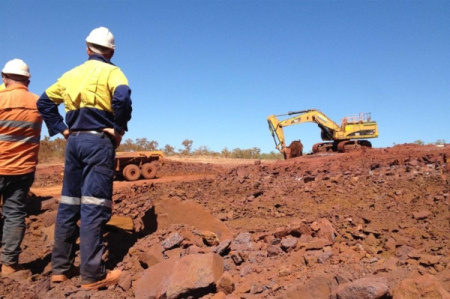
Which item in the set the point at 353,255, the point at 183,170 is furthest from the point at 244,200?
the point at 183,170

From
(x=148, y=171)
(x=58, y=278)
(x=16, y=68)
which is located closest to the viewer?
(x=58, y=278)

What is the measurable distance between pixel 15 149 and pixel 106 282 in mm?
1710

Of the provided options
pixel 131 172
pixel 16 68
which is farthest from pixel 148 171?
pixel 16 68

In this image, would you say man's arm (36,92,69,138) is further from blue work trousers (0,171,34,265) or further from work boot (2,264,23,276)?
work boot (2,264,23,276)

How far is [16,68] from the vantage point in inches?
149

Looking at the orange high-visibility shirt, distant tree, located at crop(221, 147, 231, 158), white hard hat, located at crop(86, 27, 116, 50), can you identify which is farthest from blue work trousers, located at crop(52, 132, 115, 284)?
distant tree, located at crop(221, 147, 231, 158)

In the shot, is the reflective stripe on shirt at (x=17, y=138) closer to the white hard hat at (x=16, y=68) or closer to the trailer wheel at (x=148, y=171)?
the white hard hat at (x=16, y=68)

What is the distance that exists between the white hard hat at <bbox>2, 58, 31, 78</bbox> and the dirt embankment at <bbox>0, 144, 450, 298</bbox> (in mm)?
1948

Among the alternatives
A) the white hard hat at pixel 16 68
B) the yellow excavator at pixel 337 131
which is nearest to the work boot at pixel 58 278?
the white hard hat at pixel 16 68

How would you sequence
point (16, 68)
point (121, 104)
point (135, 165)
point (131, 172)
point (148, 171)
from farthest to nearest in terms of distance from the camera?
point (148, 171)
point (135, 165)
point (131, 172)
point (16, 68)
point (121, 104)

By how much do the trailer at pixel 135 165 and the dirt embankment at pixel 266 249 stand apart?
6229 mm

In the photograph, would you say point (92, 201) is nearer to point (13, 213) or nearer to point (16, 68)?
point (13, 213)

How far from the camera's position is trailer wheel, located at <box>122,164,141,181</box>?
12719 mm

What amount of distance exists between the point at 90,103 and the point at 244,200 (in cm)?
430
